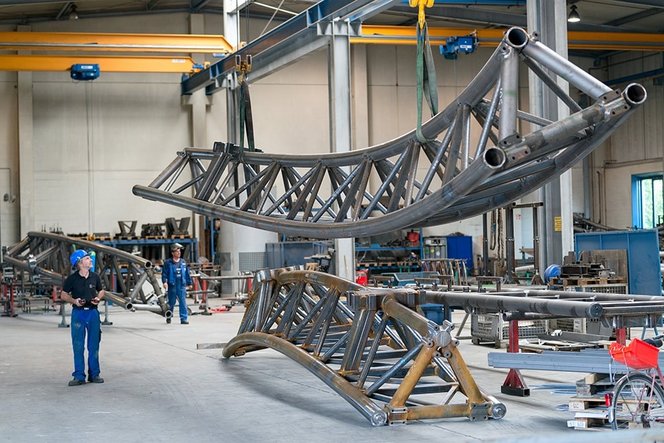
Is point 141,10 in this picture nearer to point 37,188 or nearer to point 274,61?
point 37,188

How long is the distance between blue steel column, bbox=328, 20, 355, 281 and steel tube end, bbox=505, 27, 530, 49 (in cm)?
1264

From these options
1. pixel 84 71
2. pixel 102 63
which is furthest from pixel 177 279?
pixel 102 63

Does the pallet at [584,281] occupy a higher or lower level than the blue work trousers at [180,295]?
higher

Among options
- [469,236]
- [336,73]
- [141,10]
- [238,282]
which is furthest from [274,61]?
[469,236]

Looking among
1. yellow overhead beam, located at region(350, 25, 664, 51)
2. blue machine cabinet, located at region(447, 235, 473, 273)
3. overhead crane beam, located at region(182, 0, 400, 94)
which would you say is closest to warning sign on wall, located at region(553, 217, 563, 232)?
overhead crane beam, located at region(182, 0, 400, 94)

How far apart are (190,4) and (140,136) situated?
4.94 m

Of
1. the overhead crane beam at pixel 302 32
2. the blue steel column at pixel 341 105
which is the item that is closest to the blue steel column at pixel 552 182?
the overhead crane beam at pixel 302 32

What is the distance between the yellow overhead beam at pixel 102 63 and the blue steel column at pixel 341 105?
9.62m

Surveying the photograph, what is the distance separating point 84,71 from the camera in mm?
26656

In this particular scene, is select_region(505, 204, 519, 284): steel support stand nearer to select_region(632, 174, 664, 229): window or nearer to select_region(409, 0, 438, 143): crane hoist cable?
select_region(409, 0, 438, 143): crane hoist cable

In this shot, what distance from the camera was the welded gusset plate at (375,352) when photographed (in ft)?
26.7

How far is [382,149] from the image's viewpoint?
9203mm

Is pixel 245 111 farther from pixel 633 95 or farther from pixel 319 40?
pixel 319 40

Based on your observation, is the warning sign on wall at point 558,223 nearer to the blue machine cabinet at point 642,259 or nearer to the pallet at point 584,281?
the blue machine cabinet at point 642,259
